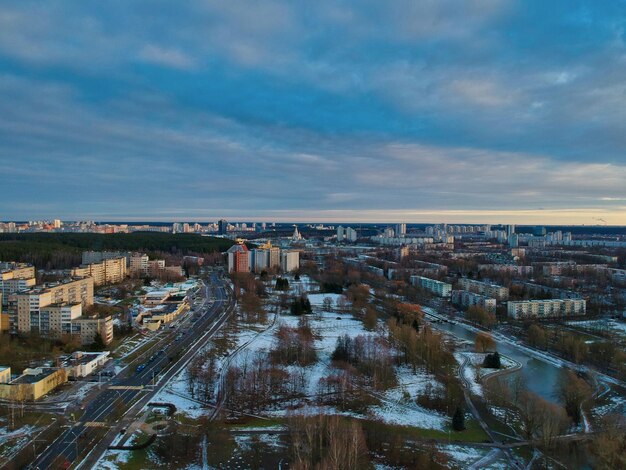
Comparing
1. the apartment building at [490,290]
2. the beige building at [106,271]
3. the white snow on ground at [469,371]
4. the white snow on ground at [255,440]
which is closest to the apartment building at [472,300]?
the apartment building at [490,290]

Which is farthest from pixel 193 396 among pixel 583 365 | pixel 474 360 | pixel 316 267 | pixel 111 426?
pixel 316 267

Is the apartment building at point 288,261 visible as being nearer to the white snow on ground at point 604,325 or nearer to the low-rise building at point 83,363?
the white snow on ground at point 604,325

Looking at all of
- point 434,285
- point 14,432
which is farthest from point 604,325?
point 14,432

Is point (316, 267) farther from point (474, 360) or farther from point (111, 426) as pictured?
point (111, 426)

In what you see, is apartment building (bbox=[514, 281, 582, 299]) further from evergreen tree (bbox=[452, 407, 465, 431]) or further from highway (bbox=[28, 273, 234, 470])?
evergreen tree (bbox=[452, 407, 465, 431])

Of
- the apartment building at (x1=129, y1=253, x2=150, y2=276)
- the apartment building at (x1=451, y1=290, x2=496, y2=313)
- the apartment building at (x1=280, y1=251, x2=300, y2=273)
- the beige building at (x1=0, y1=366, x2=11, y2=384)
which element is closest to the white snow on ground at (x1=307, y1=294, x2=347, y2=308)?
Result: the apartment building at (x1=451, y1=290, x2=496, y2=313)

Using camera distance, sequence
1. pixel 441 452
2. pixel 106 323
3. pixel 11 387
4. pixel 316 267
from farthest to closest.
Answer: pixel 316 267, pixel 106 323, pixel 11 387, pixel 441 452
